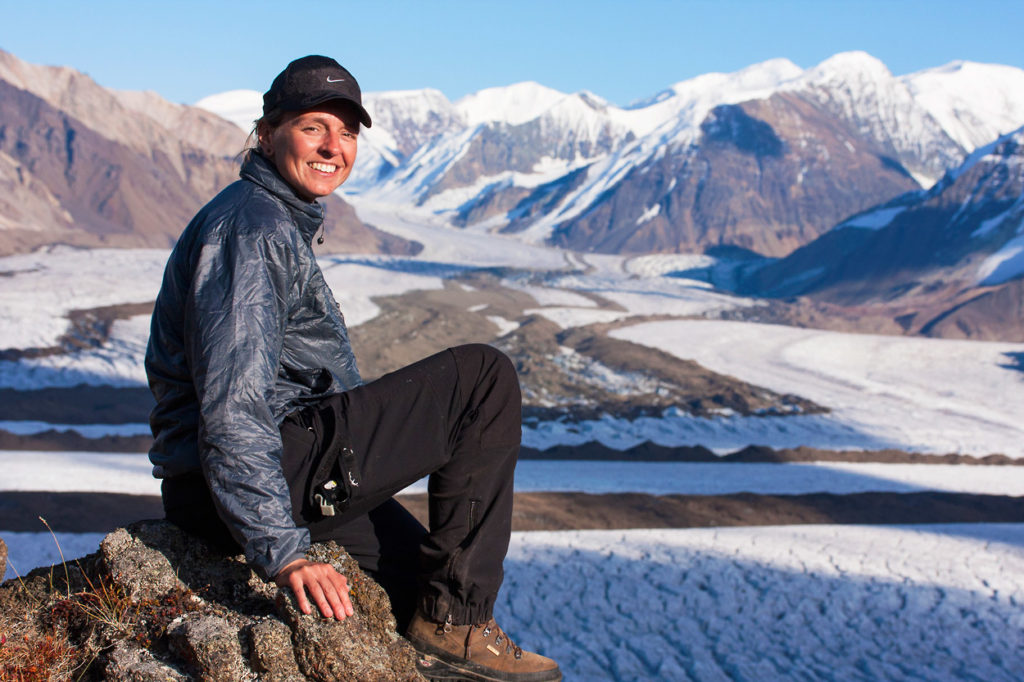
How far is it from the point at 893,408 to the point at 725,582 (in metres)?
12.3

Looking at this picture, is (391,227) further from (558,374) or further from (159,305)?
(159,305)

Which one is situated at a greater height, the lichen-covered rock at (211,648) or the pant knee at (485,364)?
the pant knee at (485,364)

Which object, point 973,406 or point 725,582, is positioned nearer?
point 725,582

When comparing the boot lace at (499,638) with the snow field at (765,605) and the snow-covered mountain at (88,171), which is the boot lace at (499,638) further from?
the snow-covered mountain at (88,171)

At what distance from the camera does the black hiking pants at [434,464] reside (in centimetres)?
224

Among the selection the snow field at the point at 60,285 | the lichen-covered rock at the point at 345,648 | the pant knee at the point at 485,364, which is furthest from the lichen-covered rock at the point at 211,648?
the snow field at the point at 60,285

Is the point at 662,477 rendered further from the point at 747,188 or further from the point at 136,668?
the point at 747,188

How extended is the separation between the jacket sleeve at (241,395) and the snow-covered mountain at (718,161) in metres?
60.2

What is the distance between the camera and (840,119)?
3280 inches

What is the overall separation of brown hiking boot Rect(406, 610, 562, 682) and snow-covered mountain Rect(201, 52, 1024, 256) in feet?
196

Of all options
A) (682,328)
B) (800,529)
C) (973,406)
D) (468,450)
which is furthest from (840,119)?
(468,450)

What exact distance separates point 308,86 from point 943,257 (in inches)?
1597

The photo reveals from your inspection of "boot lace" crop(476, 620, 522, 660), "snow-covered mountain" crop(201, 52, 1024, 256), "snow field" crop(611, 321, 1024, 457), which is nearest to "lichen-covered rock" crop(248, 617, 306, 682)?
"boot lace" crop(476, 620, 522, 660)

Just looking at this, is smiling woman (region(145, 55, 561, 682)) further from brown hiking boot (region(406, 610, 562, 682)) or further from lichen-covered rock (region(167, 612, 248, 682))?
lichen-covered rock (region(167, 612, 248, 682))
